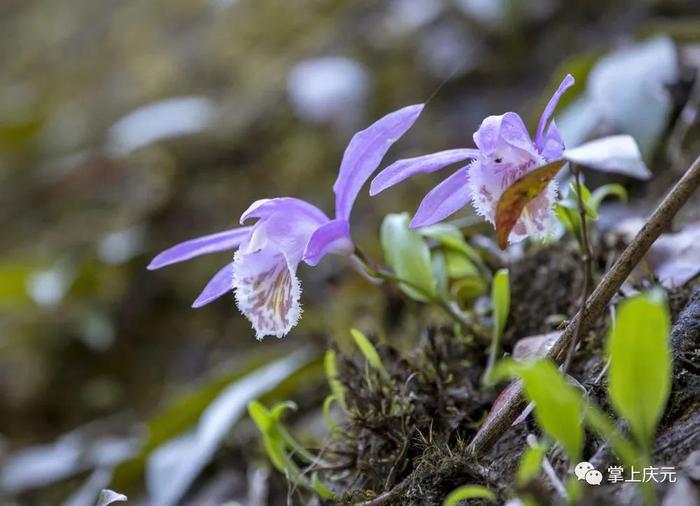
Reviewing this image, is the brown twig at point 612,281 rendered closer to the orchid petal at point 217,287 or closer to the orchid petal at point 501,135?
the orchid petal at point 501,135

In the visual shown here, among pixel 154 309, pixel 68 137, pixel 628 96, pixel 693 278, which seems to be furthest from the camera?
pixel 68 137

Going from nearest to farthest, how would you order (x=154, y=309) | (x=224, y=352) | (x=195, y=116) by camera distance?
(x=224, y=352) → (x=154, y=309) → (x=195, y=116)

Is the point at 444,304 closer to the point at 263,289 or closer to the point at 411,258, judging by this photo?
the point at 411,258

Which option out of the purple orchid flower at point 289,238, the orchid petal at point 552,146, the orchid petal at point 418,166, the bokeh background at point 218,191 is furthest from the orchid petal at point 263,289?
the bokeh background at point 218,191

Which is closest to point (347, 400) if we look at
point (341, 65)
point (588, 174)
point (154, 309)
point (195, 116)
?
point (588, 174)

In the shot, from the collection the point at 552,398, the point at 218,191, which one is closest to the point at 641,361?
the point at 552,398

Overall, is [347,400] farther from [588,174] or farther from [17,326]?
[17,326]
